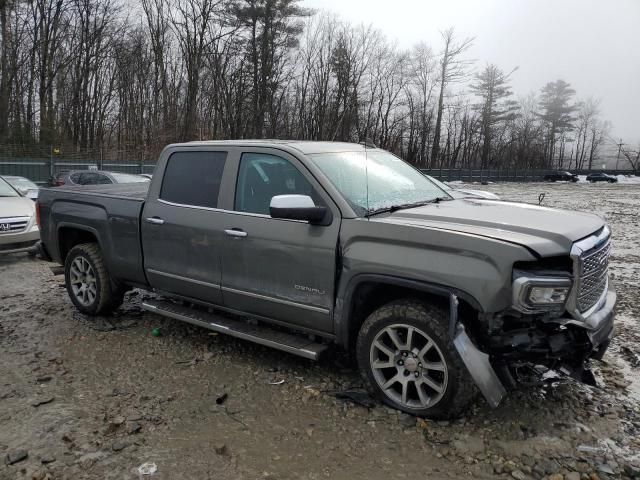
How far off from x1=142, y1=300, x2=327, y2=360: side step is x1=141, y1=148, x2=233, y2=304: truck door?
0.53ft

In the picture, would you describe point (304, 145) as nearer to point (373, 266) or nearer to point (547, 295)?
point (373, 266)

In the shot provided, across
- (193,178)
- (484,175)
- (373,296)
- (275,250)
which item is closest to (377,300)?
(373,296)

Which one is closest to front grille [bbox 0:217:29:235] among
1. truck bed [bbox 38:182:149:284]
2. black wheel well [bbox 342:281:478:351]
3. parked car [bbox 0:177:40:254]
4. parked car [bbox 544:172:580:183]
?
parked car [bbox 0:177:40:254]

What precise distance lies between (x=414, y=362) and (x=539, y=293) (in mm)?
918

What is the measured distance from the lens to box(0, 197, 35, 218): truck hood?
28.2ft

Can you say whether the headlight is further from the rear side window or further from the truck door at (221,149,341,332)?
the rear side window

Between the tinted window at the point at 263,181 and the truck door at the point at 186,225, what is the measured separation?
0.23 meters

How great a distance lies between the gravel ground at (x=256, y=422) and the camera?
2.95m

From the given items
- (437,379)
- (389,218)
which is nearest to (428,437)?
(437,379)

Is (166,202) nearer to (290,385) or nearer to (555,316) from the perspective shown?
(290,385)

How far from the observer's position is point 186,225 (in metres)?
4.50

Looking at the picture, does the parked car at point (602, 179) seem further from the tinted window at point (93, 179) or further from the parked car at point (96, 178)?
the tinted window at point (93, 179)

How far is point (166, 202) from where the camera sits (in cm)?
478

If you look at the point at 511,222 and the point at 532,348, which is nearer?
the point at 532,348
